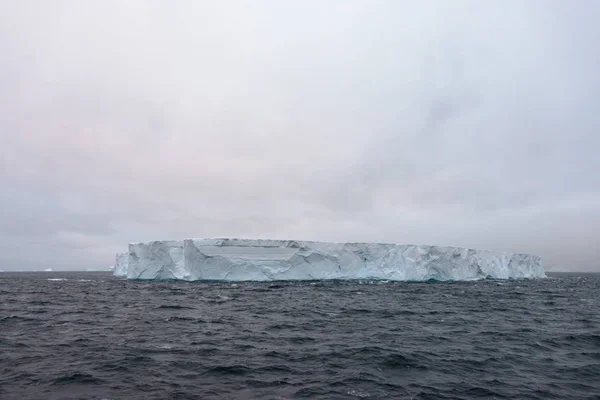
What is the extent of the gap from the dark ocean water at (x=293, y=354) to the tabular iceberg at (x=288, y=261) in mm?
16925

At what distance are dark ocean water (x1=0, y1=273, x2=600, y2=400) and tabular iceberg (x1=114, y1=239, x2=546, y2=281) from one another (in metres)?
16.9

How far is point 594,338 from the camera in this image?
11.9 m

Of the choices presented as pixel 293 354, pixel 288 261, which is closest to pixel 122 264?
pixel 288 261

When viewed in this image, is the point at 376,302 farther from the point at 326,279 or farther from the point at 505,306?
the point at 326,279

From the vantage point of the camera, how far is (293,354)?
369 inches

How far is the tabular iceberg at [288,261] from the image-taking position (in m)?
33.5

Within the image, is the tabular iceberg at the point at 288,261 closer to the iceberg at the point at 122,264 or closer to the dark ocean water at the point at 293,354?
the iceberg at the point at 122,264

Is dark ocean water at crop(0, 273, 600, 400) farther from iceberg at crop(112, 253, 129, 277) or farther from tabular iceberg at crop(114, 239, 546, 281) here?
iceberg at crop(112, 253, 129, 277)

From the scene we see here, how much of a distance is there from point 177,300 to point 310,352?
12.0 meters

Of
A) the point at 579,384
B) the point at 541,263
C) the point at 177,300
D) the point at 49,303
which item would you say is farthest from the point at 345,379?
the point at 541,263

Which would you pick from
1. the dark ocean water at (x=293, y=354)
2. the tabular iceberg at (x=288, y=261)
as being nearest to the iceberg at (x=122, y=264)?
the tabular iceberg at (x=288, y=261)

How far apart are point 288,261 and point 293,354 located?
2543cm

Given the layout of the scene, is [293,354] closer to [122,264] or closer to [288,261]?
[288,261]

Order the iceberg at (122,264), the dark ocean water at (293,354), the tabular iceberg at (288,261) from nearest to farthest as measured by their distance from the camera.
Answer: the dark ocean water at (293,354)
the tabular iceberg at (288,261)
the iceberg at (122,264)
